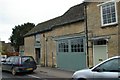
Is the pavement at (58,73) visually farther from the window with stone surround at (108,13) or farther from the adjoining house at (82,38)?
the window with stone surround at (108,13)

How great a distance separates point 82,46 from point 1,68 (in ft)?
24.7

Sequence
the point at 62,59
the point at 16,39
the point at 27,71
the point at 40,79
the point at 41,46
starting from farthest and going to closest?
the point at 16,39 → the point at 41,46 → the point at 62,59 → the point at 27,71 → the point at 40,79

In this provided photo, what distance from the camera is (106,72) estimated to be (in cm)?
900

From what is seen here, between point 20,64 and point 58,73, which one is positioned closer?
point 20,64

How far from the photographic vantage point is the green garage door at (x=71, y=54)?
20938mm

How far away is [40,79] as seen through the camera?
16531mm

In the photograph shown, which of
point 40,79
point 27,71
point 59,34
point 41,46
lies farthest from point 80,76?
point 41,46

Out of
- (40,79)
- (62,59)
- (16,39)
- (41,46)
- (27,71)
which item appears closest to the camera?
(40,79)

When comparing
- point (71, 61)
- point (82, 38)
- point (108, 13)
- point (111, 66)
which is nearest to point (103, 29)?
point (108, 13)

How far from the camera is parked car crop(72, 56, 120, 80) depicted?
8742 millimetres

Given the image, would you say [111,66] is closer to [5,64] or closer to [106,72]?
[106,72]

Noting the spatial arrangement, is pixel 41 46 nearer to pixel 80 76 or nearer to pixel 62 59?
pixel 62 59

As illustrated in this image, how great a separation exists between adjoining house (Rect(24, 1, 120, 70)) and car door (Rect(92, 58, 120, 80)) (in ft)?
26.0

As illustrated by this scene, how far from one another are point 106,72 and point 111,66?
28 cm
